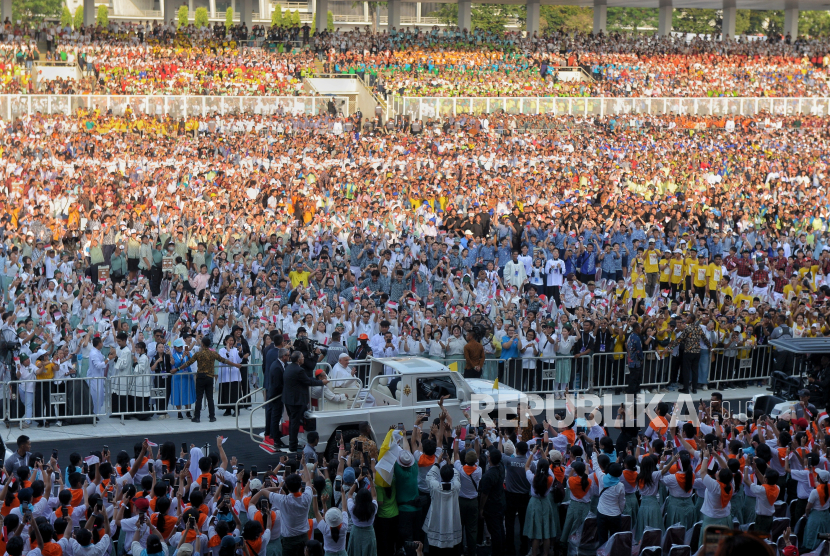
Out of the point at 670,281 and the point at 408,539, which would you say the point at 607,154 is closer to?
the point at 670,281

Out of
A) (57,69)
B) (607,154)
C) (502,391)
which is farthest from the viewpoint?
(57,69)

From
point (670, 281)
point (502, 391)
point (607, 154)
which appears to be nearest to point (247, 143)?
point (607, 154)

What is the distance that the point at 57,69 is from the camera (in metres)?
39.6

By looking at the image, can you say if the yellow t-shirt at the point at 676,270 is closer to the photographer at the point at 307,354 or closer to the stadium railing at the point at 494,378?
the stadium railing at the point at 494,378

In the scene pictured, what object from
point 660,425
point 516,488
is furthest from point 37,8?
point 516,488

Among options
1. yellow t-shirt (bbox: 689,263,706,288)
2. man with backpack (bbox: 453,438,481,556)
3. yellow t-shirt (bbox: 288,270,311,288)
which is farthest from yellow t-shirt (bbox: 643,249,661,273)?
man with backpack (bbox: 453,438,481,556)

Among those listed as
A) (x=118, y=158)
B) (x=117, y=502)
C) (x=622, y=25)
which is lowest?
(x=117, y=502)

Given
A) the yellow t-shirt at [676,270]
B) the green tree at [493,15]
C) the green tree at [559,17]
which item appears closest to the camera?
the yellow t-shirt at [676,270]

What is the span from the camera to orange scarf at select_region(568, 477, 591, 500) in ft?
33.5

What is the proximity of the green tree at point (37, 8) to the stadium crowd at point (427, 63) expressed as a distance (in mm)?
50606

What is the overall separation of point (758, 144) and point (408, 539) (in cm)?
2955

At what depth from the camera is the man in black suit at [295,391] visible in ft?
41.4

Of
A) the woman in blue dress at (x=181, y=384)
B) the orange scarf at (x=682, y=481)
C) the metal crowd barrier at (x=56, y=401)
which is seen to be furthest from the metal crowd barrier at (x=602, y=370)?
the orange scarf at (x=682, y=481)

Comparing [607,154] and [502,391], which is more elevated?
[607,154]
